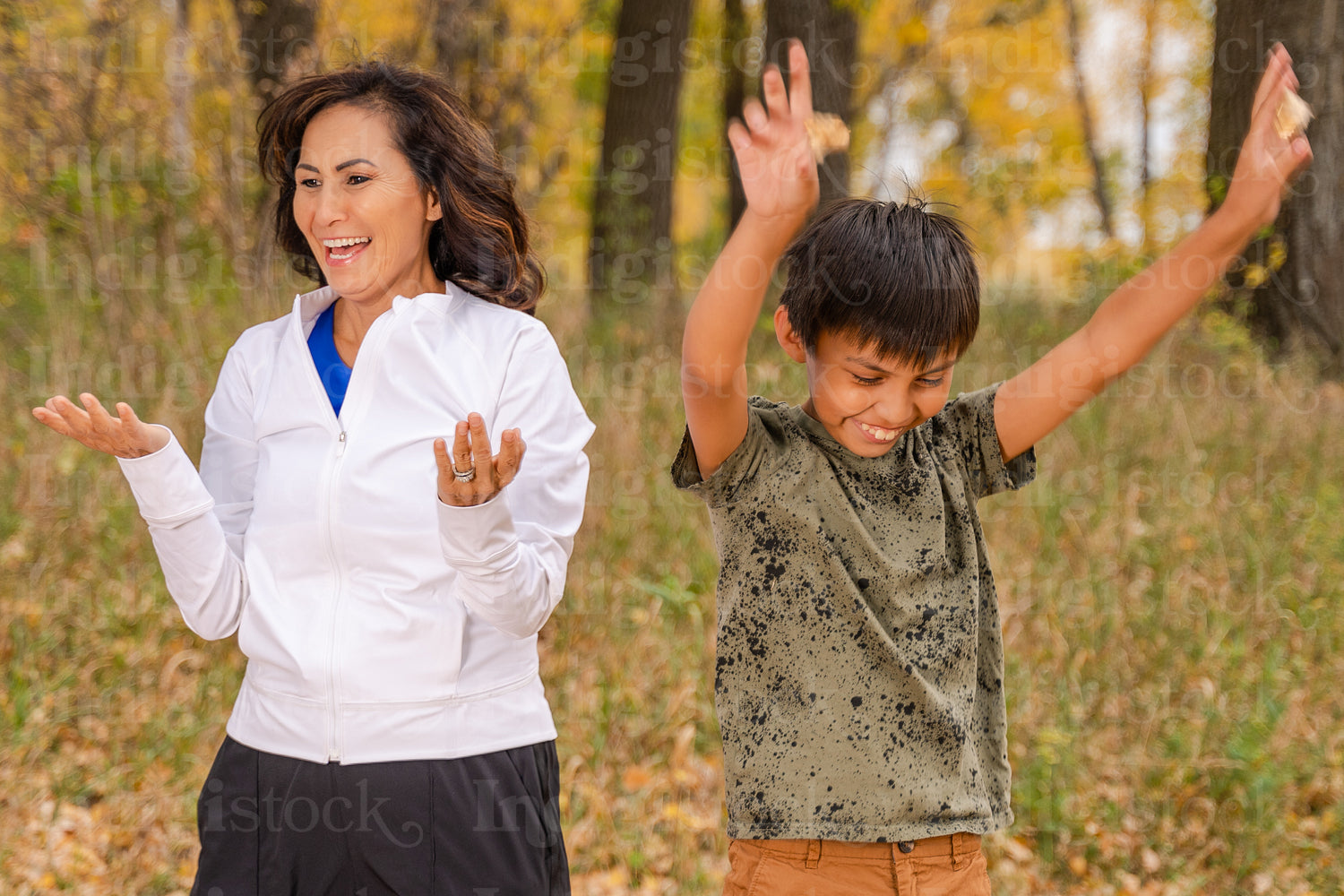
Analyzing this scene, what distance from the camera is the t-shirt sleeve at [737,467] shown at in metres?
1.85

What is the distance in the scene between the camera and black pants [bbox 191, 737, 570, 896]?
70.8 inches

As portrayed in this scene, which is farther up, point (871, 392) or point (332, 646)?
point (871, 392)

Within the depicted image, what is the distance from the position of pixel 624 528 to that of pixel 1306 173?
Result: 4782mm

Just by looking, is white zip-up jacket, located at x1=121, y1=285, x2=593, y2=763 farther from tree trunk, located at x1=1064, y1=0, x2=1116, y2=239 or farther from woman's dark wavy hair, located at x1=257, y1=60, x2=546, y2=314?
tree trunk, located at x1=1064, y1=0, x2=1116, y2=239

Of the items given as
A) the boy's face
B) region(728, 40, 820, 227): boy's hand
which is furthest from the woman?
region(728, 40, 820, 227): boy's hand

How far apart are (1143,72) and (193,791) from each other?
18876 mm

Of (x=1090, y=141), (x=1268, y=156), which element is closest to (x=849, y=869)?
(x=1268, y=156)

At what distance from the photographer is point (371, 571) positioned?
182 centimetres

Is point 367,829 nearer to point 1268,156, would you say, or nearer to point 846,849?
point 846,849

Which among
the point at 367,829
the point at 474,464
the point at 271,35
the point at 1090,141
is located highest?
the point at 1090,141

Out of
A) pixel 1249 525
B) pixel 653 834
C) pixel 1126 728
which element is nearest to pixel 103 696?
pixel 653 834

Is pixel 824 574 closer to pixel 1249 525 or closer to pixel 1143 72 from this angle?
pixel 1249 525

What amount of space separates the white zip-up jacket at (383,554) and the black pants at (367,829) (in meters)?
0.03

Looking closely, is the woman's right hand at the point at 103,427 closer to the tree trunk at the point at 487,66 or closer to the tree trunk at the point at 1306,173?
the tree trunk at the point at 487,66
